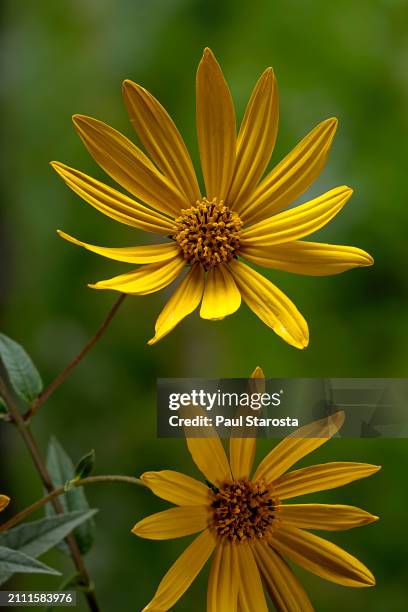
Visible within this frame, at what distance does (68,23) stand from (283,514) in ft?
1.66

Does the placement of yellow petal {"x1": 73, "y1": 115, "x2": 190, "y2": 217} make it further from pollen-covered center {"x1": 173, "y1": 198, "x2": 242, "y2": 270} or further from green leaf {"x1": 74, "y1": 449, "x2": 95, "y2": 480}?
green leaf {"x1": 74, "y1": 449, "x2": 95, "y2": 480}

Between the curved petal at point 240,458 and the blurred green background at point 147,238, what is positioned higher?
the blurred green background at point 147,238

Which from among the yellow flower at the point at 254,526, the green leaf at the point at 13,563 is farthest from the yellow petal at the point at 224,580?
the green leaf at the point at 13,563

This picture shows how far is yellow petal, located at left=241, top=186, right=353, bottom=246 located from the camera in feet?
1.45

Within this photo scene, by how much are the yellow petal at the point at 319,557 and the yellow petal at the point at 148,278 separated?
0.58ft

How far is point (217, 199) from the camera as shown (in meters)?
0.47

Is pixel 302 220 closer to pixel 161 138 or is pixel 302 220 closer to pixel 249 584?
pixel 161 138

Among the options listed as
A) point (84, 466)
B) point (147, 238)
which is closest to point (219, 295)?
point (84, 466)

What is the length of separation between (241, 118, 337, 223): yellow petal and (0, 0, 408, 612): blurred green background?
171mm

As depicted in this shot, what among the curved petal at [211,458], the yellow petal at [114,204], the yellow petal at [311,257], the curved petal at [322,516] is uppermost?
the yellow petal at [114,204]

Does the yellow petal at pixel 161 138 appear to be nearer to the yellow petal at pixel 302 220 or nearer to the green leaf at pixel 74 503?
the yellow petal at pixel 302 220

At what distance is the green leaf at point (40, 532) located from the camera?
1.47ft

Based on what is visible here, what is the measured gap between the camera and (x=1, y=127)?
0.70 m

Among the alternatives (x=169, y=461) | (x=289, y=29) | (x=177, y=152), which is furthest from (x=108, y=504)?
(x=289, y=29)
